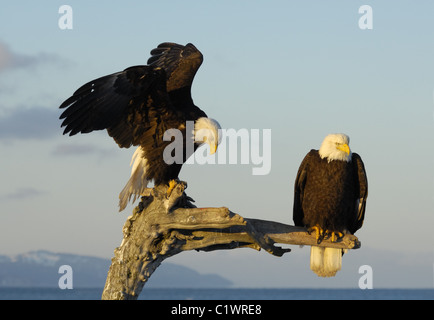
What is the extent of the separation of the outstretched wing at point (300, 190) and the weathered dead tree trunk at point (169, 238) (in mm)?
212

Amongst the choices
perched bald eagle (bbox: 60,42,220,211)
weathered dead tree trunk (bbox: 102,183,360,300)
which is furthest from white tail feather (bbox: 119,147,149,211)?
weathered dead tree trunk (bbox: 102,183,360,300)

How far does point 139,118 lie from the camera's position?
748 centimetres

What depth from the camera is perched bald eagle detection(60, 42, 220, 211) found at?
7207mm

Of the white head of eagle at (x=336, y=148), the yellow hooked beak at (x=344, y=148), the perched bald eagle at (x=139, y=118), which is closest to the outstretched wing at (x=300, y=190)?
the white head of eagle at (x=336, y=148)

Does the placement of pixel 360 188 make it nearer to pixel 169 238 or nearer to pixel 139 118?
pixel 169 238

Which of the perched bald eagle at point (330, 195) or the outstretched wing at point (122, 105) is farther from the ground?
the outstretched wing at point (122, 105)

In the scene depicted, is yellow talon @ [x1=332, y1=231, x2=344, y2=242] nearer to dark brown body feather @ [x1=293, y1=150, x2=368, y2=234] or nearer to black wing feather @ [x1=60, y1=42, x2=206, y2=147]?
dark brown body feather @ [x1=293, y1=150, x2=368, y2=234]

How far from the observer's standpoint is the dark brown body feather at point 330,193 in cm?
693

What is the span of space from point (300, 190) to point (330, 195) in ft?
1.20

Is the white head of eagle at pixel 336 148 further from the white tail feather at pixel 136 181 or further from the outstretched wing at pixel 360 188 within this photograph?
the white tail feather at pixel 136 181

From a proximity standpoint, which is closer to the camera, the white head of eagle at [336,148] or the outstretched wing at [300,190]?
the white head of eagle at [336,148]

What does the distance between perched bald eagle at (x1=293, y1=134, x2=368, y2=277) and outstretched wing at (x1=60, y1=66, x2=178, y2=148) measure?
5.63ft
